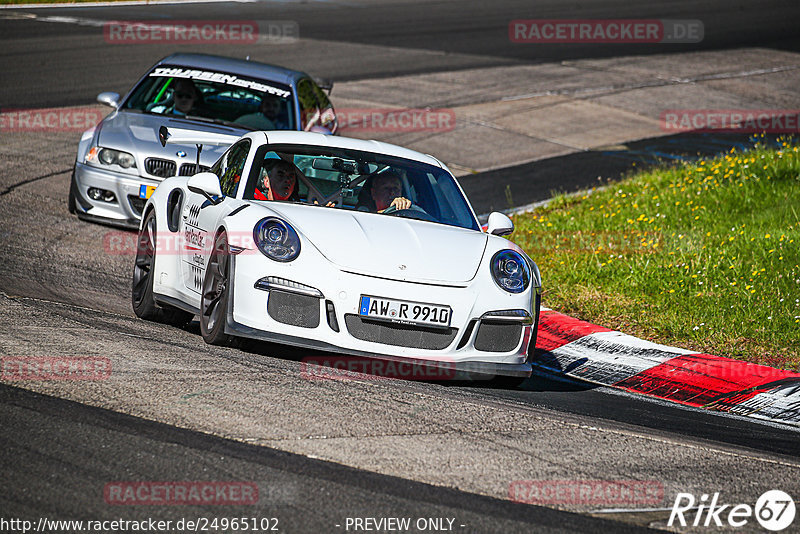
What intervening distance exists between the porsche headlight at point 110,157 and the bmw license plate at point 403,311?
510cm

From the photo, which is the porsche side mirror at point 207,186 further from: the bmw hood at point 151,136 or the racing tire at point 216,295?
the bmw hood at point 151,136

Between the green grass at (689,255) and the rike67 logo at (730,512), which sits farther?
the green grass at (689,255)

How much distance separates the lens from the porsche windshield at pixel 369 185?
7.21 meters

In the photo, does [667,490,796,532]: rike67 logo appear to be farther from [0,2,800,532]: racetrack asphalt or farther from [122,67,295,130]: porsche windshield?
[122,67,295,130]: porsche windshield

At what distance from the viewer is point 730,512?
4.61 metres

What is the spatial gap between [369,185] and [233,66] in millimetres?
4925

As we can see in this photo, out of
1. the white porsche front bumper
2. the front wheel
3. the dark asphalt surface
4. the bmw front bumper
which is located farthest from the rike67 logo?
the dark asphalt surface

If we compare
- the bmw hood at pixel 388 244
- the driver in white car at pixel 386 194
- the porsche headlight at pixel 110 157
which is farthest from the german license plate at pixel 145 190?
the bmw hood at pixel 388 244

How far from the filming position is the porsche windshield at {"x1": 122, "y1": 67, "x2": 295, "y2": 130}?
448 inches

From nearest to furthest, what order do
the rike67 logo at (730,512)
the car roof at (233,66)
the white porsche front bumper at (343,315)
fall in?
the rike67 logo at (730,512) < the white porsche front bumper at (343,315) < the car roof at (233,66)

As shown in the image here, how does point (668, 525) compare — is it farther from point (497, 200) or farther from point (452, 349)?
point (497, 200)

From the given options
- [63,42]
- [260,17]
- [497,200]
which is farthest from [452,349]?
[260,17]

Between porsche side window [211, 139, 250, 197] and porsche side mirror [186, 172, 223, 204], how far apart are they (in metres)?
0.10

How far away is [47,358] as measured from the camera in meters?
5.59
